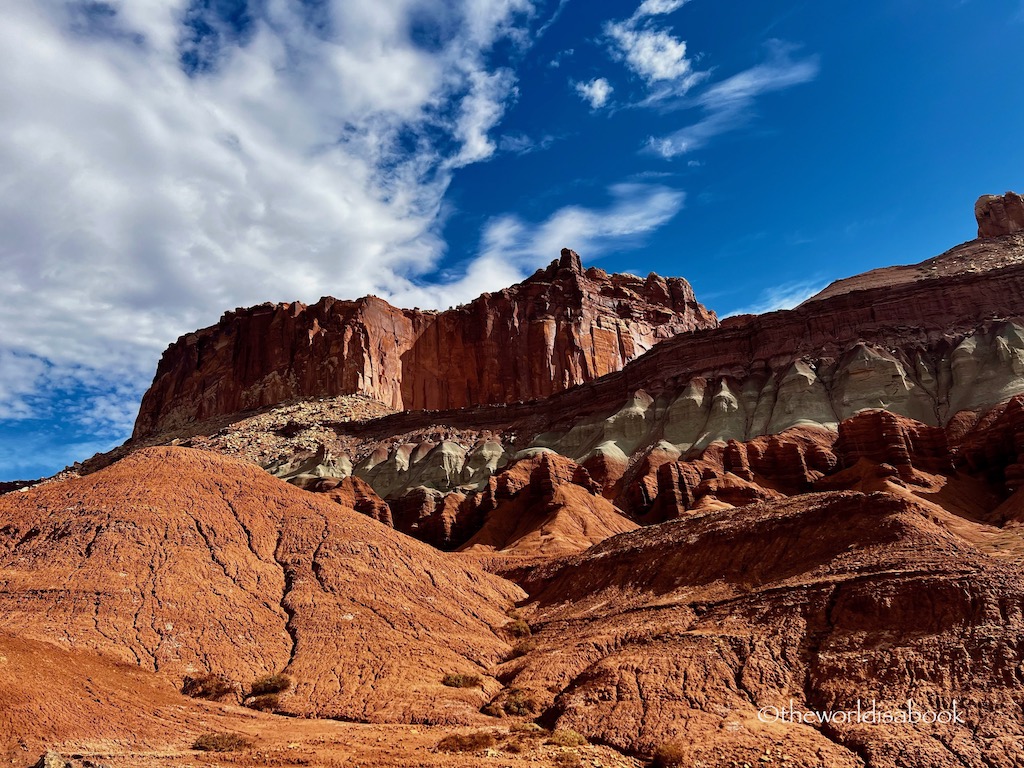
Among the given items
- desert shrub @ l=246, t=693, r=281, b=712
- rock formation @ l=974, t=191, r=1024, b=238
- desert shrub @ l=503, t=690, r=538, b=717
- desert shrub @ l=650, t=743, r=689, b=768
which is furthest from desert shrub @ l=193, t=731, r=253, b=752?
rock formation @ l=974, t=191, r=1024, b=238

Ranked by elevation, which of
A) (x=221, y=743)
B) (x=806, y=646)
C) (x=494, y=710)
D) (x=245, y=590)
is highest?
(x=245, y=590)

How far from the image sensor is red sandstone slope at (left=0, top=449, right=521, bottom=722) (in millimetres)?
21656

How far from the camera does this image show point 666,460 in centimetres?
5731

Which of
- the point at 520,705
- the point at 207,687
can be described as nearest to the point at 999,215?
the point at 520,705

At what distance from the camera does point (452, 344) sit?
113438 millimetres

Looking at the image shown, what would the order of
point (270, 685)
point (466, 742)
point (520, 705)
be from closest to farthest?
point (466, 742) < point (520, 705) < point (270, 685)

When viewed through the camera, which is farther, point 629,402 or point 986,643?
point 629,402

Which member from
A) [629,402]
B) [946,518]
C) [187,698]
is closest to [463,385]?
[629,402]

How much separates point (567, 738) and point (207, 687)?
1013 centimetres

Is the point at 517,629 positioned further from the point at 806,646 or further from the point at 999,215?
the point at 999,215

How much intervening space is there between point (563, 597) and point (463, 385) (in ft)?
265

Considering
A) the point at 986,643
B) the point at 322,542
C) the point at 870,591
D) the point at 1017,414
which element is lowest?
the point at 986,643

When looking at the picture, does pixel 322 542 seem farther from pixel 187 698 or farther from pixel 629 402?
pixel 629 402

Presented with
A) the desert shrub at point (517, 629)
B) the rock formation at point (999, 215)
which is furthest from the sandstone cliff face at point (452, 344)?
the desert shrub at point (517, 629)
